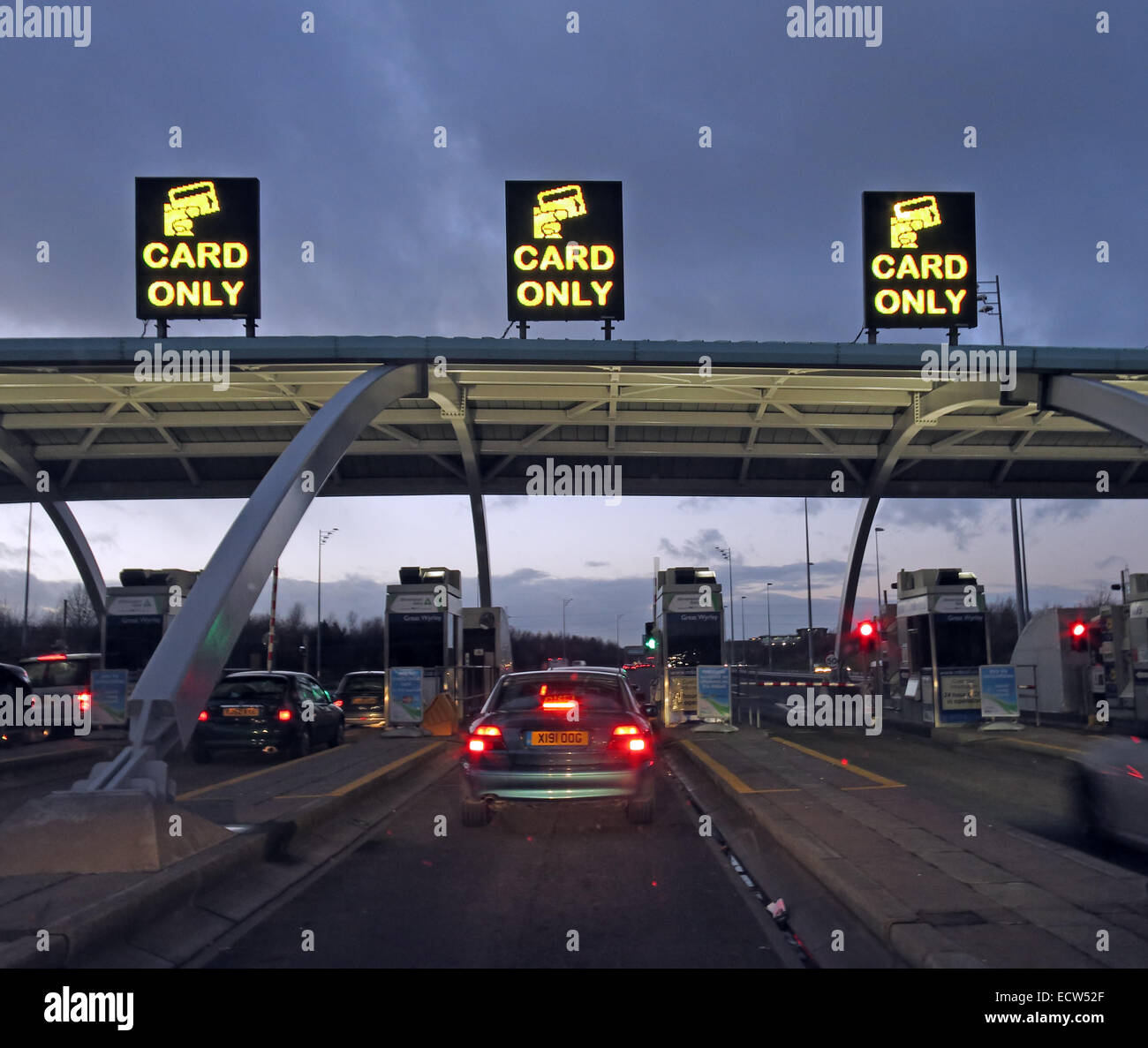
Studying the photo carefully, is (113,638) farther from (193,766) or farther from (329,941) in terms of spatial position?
(329,941)

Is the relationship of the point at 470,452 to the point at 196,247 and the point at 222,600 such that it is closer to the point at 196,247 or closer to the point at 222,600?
the point at 196,247

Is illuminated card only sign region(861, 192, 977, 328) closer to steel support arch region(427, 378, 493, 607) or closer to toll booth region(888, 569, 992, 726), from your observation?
toll booth region(888, 569, 992, 726)

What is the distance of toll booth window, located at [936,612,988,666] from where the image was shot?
20250mm

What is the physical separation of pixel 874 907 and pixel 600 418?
825 inches

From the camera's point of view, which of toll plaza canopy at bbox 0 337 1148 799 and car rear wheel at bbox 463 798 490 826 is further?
toll plaza canopy at bbox 0 337 1148 799

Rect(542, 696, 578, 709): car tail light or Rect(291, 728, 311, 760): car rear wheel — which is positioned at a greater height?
Rect(542, 696, 578, 709): car tail light

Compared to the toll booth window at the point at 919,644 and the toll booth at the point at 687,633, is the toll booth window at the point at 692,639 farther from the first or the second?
the toll booth window at the point at 919,644

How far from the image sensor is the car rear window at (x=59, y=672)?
2125cm

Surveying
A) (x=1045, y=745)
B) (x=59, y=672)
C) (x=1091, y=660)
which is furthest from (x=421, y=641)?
(x=1091, y=660)

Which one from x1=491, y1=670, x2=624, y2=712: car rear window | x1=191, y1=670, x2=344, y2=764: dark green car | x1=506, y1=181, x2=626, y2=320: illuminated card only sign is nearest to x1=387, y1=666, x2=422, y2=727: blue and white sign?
x1=191, y1=670, x2=344, y2=764: dark green car

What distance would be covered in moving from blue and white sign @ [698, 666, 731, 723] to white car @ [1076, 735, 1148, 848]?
12765 mm

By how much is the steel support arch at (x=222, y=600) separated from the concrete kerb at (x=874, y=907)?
4.60 m

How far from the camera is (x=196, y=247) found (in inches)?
652
